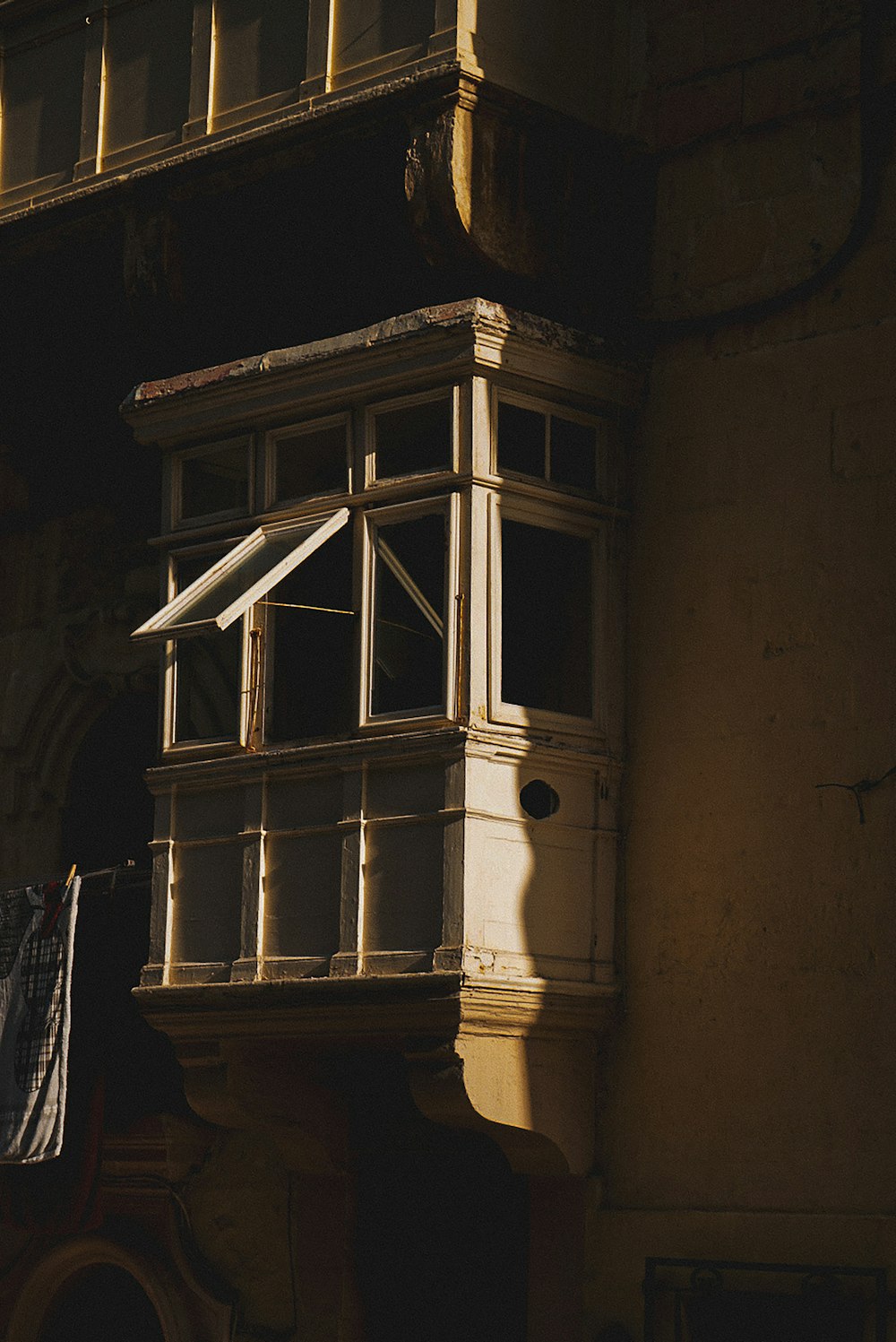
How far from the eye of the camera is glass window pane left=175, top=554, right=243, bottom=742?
10.9m

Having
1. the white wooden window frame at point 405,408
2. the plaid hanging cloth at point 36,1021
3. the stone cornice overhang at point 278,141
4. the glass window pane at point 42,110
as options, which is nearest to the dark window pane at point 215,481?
the white wooden window frame at point 405,408

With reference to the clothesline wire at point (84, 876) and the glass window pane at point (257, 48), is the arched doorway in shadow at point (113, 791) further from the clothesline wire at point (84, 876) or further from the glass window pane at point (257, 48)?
the glass window pane at point (257, 48)

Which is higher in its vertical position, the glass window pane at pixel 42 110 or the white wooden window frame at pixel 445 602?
the glass window pane at pixel 42 110

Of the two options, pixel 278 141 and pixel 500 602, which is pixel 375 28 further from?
pixel 500 602

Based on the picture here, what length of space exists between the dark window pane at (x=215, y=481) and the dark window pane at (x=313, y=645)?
0.61 meters

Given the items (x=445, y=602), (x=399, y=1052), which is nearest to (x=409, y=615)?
(x=445, y=602)

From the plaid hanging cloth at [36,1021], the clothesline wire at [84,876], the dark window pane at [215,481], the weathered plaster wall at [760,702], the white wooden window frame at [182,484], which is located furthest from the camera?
the clothesline wire at [84,876]

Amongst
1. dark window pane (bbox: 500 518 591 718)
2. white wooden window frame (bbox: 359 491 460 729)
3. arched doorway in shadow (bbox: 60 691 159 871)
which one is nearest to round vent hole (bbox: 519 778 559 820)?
dark window pane (bbox: 500 518 591 718)

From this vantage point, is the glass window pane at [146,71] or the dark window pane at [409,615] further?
the glass window pane at [146,71]

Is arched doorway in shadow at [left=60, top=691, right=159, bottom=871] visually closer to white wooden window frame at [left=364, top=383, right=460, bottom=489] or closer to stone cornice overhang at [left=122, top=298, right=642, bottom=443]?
stone cornice overhang at [left=122, top=298, right=642, bottom=443]

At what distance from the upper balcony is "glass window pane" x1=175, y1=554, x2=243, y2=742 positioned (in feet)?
7.88

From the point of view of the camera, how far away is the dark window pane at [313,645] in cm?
1056

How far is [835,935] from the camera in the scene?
9453 millimetres

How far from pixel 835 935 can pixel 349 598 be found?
111 inches
